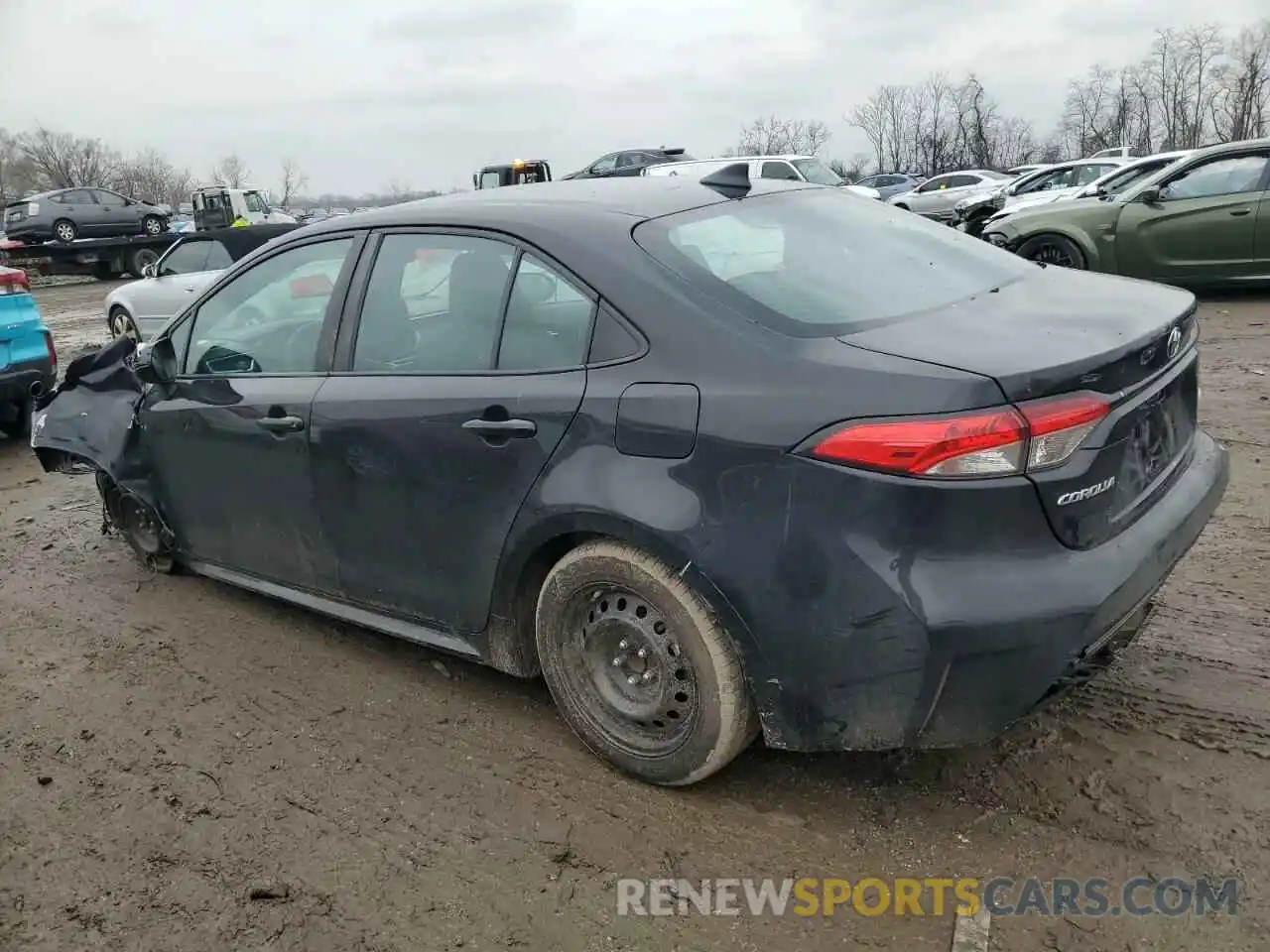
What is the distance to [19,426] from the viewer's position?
804cm

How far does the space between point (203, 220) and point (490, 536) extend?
28116mm

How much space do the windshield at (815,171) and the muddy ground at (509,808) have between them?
14044 mm

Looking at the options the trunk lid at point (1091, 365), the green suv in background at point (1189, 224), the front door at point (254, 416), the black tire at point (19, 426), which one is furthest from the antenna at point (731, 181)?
the green suv in background at point (1189, 224)

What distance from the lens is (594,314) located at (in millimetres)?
2666

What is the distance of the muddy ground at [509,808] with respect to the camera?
2326mm

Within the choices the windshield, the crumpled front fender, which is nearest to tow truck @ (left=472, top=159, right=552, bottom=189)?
the windshield

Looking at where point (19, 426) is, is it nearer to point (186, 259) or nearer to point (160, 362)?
point (186, 259)

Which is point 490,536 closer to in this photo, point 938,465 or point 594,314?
point 594,314

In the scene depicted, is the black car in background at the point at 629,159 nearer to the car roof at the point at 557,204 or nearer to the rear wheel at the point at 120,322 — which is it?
the rear wheel at the point at 120,322

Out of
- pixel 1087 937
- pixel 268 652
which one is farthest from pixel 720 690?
pixel 268 652

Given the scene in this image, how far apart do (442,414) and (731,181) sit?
126cm

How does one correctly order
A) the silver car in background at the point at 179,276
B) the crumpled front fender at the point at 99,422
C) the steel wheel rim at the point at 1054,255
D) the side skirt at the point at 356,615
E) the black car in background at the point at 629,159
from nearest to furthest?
1. the side skirt at the point at 356,615
2. the crumpled front fender at the point at 99,422
3. the steel wheel rim at the point at 1054,255
4. the silver car in background at the point at 179,276
5. the black car in background at the point at 629,159

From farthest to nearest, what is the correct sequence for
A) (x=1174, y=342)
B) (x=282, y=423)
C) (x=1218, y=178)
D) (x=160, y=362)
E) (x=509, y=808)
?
1. (x=1218, y=178)
2. (x=160, y=362)
3. (x=282, y=423)
4. (x=509, y=808)
5. (x=1174, y=342)

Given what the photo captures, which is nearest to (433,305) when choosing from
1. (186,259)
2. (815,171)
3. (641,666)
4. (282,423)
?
(282,423)
